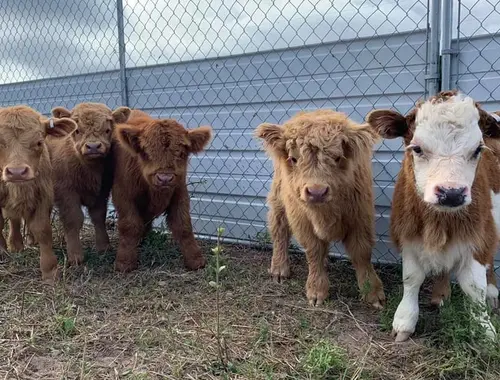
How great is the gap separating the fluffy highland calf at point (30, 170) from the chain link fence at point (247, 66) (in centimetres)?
214

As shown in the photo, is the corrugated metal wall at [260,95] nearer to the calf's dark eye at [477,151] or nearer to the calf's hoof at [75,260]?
the calf's dark eye at [477,151]

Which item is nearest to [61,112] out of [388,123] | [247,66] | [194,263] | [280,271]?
[194,263]

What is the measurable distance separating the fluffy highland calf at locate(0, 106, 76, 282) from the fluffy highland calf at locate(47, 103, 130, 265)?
35 cm

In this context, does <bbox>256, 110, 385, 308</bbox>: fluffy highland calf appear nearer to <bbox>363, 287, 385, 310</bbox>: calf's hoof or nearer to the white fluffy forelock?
<bbox>363, 287, 385, 310</bbox>: calf's hoof

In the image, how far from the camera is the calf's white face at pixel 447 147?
119 inches

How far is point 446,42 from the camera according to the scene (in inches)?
174

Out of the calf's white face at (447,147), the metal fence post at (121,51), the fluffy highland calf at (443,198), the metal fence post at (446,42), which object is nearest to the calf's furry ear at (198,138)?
the fluffy highland calf at (443,198)

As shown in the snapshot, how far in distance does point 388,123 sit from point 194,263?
227 centimetres

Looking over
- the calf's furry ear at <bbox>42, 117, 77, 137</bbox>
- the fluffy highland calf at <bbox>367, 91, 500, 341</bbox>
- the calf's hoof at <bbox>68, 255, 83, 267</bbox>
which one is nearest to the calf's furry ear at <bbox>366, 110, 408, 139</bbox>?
the fluffy highland calf at <bbox>367, 91, 500, 341</bbox>

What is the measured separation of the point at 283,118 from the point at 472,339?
10.3ft

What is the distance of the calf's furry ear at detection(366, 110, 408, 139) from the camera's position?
3525 mm

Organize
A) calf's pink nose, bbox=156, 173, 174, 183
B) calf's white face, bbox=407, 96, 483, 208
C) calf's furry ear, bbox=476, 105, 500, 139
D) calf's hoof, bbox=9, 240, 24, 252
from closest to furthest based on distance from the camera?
calf's white face, bbox=407, 96, 483, 208 → calf's furry ear, bbox=476, 105, 500, 139 → calf's pink nose, bbox=156, 173, 174, 183 → calf's hoof, bbox=9, 240, 24, 252

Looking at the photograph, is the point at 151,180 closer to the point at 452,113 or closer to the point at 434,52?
the point at 452,113

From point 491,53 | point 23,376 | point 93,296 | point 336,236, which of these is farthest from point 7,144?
point 491,53
